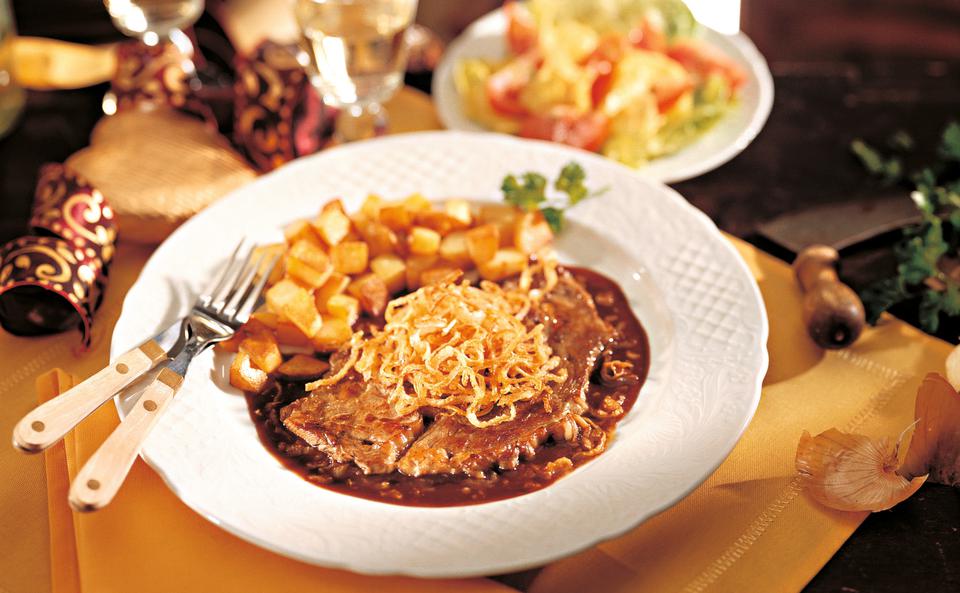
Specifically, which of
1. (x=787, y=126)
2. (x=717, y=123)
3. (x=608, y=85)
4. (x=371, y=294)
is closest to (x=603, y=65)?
(x=608, y=85)

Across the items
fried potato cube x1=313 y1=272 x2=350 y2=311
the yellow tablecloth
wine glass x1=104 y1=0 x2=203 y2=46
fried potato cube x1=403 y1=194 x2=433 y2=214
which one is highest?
wine glass x1=104 y1=0 x2=203 y2=46

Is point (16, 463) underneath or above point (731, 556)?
underneath

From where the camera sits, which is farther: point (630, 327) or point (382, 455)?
point (630, 327)

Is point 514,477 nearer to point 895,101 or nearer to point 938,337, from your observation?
point 938,337

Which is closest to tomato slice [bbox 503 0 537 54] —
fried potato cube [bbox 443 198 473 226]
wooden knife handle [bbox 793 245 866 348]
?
fried potato cube [bbox 443 198 473 226]

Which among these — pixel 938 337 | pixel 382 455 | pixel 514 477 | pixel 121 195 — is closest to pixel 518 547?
pixel 514 477

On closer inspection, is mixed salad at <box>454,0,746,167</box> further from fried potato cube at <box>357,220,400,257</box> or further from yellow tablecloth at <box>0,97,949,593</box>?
yellow tablecloth at <box>0,97,949,593</box>
